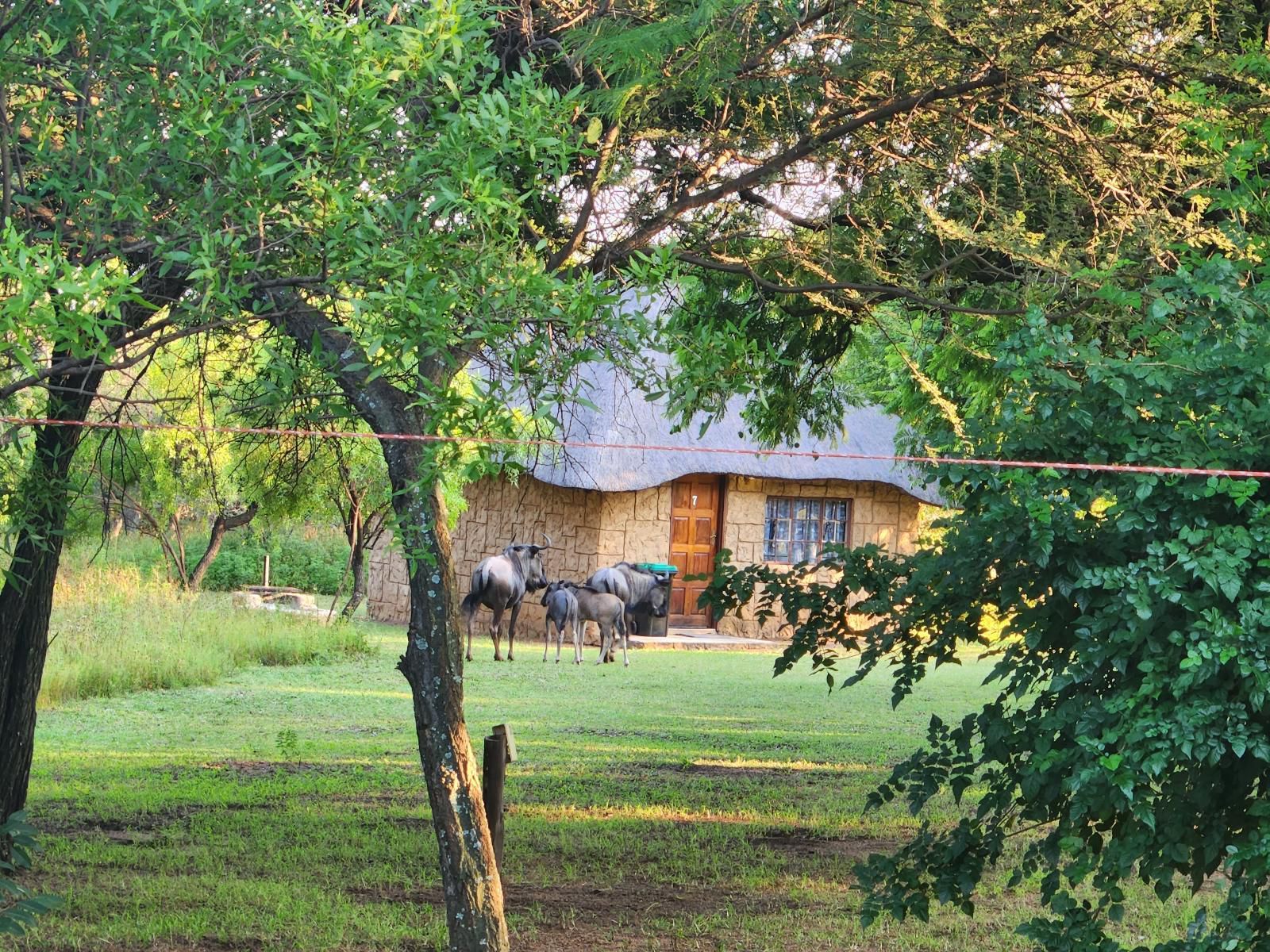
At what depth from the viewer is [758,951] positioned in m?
6.34

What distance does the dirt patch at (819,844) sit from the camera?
8430 mm

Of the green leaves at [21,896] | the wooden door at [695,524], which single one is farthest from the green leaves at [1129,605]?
the wooden door at [695,524]

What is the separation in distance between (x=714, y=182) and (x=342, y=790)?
549 centimetres

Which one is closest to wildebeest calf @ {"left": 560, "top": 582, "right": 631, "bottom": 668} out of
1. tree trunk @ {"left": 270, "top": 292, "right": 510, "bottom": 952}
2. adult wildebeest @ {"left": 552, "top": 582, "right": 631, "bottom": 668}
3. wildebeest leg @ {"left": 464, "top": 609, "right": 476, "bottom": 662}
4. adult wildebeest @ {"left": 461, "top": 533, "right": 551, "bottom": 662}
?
adult wildebeest @ {"left": 552, "top": 582, "right": 631, "bottom": 668}

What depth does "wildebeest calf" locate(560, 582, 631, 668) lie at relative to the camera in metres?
17.9

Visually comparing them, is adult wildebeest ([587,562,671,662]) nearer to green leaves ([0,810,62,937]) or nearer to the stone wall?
the stone wall

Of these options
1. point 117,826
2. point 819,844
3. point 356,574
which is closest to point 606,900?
point 819,844

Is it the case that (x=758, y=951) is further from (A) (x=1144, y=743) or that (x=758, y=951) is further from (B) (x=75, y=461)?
(B) (x=75, y=461)

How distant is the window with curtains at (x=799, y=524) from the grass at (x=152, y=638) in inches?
264

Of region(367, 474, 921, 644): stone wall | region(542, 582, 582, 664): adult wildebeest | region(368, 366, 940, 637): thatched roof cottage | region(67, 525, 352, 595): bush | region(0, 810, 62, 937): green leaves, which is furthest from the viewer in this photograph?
region(67, 525, 352, 595): bush

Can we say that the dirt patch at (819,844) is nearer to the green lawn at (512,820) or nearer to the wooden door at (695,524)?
the green lawn at (512,820)

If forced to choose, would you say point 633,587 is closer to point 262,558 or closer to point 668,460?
point 668,460

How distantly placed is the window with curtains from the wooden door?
0.92 m

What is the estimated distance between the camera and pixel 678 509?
69.8 ft
